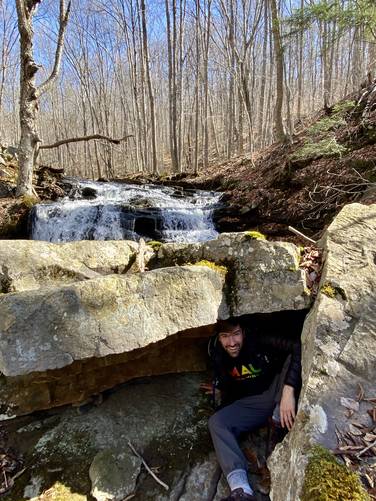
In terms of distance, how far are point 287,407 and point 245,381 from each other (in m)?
0.49

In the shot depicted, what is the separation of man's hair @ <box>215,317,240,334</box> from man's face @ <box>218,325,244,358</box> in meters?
0.02

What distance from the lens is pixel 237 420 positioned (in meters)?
2.72

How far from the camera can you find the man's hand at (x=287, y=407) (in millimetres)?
2426

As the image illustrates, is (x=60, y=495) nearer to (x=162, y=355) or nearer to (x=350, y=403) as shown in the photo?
(x=162, y=355)

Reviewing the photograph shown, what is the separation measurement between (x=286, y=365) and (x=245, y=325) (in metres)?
0.48

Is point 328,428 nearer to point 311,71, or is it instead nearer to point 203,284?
point 203,284

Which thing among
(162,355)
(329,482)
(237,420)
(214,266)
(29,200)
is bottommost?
(237,420)

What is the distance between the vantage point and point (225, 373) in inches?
115

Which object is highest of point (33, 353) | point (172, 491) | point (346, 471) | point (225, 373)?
point (33, 353)

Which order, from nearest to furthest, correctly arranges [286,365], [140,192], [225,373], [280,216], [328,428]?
[328,428]
[286,365]
[225,373]
[280,216]
[140,192]

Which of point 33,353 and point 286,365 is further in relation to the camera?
point 286,365

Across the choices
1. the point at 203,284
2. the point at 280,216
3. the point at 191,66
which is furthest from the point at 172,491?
the point at 191,66

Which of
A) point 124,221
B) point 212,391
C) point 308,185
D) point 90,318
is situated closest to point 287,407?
point 212,391

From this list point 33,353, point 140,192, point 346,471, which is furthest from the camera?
point 140,192
